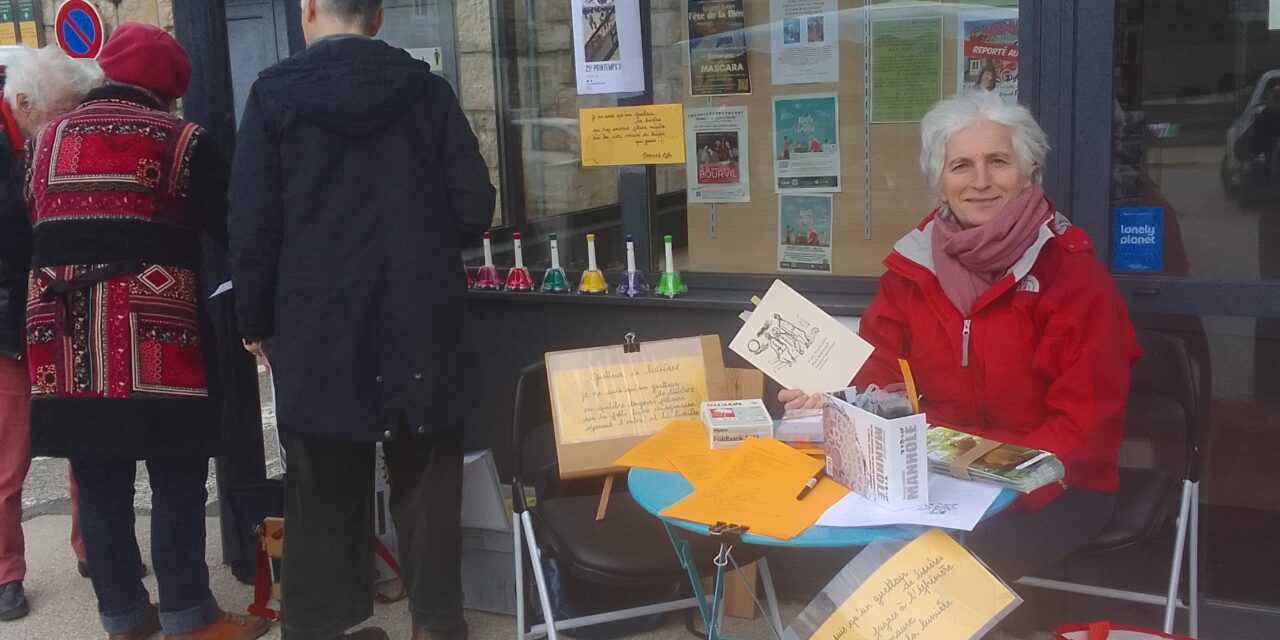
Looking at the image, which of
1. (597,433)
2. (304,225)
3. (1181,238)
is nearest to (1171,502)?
(1181,238)

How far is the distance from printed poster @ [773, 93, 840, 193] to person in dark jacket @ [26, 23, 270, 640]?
5.57 ft

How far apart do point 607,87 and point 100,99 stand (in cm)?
150

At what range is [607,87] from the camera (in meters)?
3.84

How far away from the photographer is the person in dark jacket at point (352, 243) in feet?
9.46

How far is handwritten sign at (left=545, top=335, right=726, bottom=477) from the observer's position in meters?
2.86

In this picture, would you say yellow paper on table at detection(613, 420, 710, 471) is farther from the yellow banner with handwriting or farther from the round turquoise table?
the yellow banner with handwriting

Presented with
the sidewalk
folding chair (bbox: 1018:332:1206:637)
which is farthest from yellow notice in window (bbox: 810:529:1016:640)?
the sidewalk

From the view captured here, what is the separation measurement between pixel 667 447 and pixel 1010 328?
0.80m

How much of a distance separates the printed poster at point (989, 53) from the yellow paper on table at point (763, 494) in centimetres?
151

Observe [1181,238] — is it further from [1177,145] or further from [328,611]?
[328,611]

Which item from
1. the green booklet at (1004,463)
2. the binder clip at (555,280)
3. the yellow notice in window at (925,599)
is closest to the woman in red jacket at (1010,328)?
the green booklet at (1004,463)

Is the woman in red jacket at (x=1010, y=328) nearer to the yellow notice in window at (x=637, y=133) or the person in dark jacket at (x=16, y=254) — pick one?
the yellow notice in window at (x=637, y=133)

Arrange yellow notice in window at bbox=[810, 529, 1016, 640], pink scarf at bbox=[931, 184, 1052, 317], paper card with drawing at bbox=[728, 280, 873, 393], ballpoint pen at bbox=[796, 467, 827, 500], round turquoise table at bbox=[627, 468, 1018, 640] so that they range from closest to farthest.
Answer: yellow notice in window at bbox=[810, 529, 1016, 640] < round turquoise table at bbox=[627, 468, 1018, 640] < ballpoint pen at bbox=[796, 467, 827, 500] < paper card with drawing at bbox=[728, 280, 873, 393] < pink scarf at bbox=[931, 184, 1052, 317]

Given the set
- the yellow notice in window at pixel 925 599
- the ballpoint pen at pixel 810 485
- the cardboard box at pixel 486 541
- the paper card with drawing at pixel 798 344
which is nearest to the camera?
the yellow notice in window at pixel 925 599
